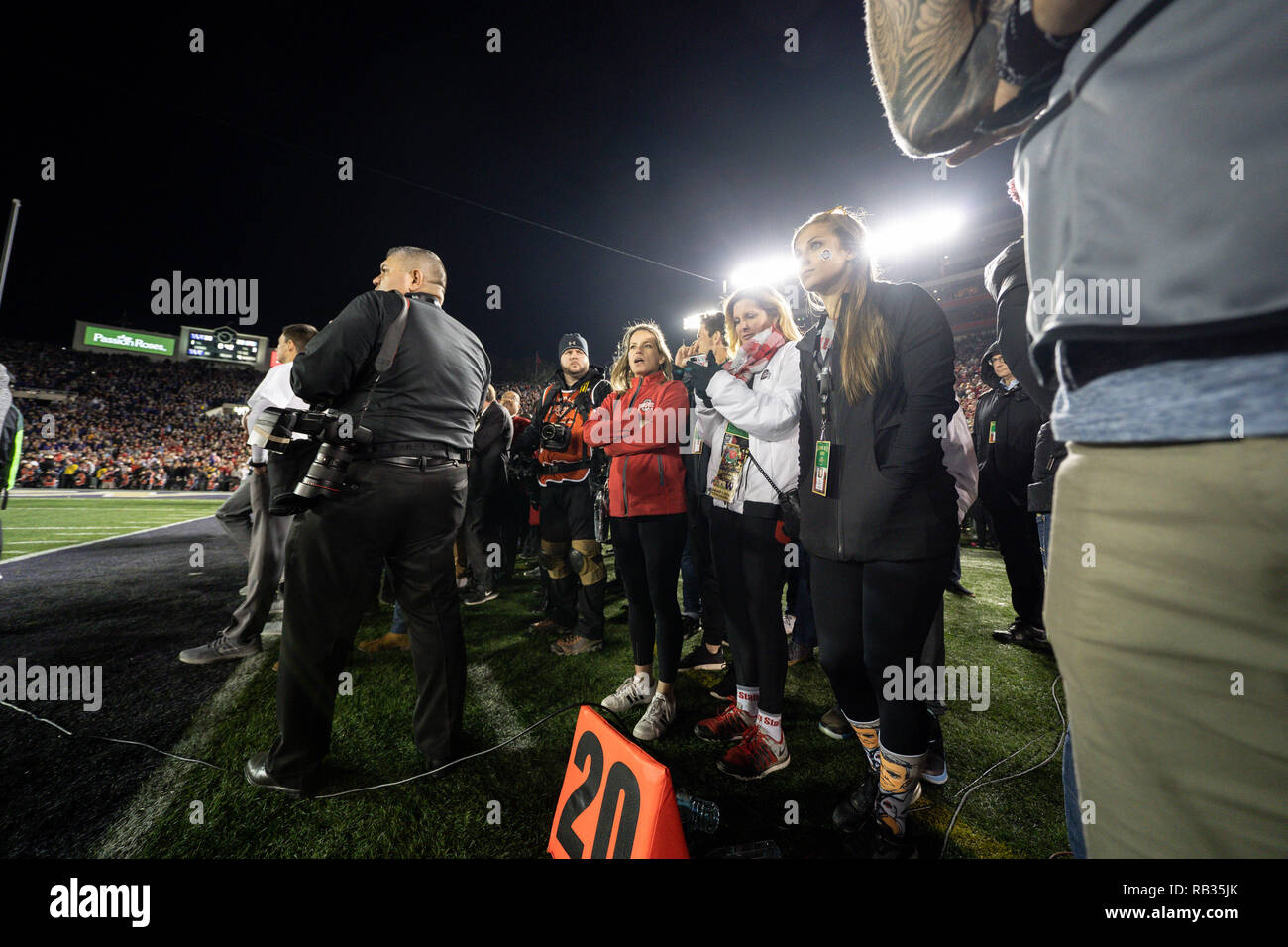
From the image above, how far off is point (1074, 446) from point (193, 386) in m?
46.1

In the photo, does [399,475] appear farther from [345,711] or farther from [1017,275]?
[1017,275]

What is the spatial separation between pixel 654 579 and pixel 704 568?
1338 mm

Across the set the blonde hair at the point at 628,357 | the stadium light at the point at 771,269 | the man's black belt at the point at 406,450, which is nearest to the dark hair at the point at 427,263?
the man's black belt at the point at 406,450

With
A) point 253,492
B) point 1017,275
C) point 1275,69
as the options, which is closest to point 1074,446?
point 1275,69

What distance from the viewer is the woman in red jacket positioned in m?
2.45

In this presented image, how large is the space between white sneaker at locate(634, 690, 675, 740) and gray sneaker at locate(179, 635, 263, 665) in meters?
2.69

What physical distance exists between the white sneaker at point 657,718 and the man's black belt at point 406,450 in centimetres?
154

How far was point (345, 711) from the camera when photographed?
99.5 inches

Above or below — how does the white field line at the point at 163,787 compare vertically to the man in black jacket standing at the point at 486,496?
below

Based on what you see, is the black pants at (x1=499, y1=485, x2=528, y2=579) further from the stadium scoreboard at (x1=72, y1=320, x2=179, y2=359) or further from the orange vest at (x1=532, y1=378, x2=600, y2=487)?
the stadium scoreboard at (x1=72, y1=320, x2=179, y2=359)

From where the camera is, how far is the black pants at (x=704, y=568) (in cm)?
333

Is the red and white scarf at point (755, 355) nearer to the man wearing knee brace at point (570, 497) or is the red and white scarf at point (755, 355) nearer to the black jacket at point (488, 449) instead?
the man wearing knee brace at point (570, 497)

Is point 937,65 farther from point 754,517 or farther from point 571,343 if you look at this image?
point 571,343

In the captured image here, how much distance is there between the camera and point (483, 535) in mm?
4766
